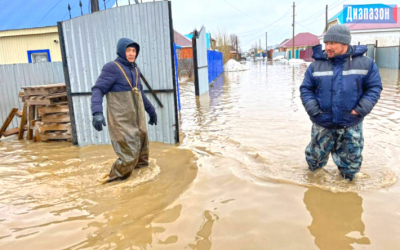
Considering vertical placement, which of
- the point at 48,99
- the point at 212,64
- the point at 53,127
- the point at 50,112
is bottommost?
the point at 53,127

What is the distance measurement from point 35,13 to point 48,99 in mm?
10574

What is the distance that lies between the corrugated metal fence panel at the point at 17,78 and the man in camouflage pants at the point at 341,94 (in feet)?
24.7

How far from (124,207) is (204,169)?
139 centimetres

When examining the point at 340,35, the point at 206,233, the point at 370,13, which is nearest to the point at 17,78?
the point at 206,233

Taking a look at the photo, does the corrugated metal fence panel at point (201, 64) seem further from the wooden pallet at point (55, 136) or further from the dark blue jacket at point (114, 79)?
the dark blue jacket at point (114, 79)

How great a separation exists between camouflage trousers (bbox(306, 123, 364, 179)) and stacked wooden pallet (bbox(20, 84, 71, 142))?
5030 millimetres

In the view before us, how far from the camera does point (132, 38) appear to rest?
5.65 metres

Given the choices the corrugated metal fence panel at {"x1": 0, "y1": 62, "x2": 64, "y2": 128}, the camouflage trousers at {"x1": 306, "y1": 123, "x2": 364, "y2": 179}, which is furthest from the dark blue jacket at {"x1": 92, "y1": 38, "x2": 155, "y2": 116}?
the corrugated metal fence panel at {"x1": 0, "y1": 62, "x2": 64, "y2": 128}

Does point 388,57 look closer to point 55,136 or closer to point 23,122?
point 55,136

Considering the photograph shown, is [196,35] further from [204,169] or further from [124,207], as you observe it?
[124,207]

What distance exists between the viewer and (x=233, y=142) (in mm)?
5777

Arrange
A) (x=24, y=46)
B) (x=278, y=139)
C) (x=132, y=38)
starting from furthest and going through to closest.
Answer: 1. (x=24, y=46)
2. (x=278, y=139)
3. (x=132, y=38)

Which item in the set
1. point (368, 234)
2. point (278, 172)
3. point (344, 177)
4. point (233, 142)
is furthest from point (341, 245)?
point (233, 142)

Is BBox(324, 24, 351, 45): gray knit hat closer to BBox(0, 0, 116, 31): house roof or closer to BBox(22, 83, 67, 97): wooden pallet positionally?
BBox(22, 83, 67, 97): wooden pallet
